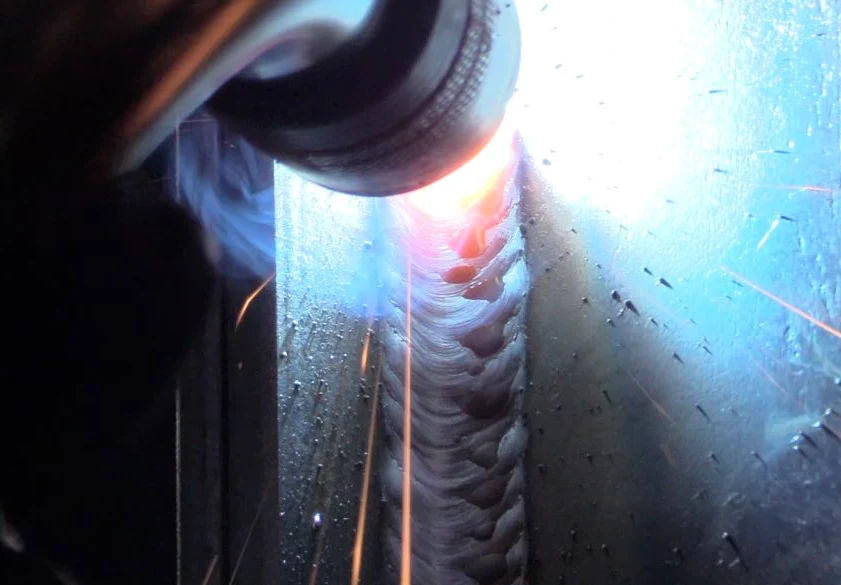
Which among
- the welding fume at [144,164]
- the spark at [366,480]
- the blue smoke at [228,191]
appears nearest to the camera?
the welding fume at [144,164]

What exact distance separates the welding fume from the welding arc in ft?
0.95

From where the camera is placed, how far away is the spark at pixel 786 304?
0.47 m

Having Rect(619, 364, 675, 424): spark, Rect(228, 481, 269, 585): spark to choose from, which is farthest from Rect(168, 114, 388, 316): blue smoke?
Rect(619, 364, 675, 424): spark

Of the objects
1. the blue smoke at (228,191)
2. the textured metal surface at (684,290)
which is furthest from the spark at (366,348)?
the blue smoke at (228,191)

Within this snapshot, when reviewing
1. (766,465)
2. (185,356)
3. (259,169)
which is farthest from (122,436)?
(766,465)

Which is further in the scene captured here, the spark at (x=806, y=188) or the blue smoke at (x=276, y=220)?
the spark at (x=806, y=188)

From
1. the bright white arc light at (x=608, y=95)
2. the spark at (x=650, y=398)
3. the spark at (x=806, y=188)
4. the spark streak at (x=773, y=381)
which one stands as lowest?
the spark at (x=650, y=398)

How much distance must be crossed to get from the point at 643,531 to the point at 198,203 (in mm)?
378

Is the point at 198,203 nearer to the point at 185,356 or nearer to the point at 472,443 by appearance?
the point at 185,356

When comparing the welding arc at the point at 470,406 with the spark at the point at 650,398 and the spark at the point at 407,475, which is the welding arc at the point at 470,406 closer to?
the spark at the point at 407,475

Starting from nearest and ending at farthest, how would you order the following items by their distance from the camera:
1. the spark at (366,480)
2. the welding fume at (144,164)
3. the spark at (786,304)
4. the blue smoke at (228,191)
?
1. the welding fume at (144,164)
2. the blue smoke at (228,191)
3. the spark at (786,304)
4. the spark at (366,480)

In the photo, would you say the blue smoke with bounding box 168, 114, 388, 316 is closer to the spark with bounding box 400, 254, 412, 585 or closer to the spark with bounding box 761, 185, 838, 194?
the spark with bounding box 400, 254, 412, 585

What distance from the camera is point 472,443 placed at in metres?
0.67

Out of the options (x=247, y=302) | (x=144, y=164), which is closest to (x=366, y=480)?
(x=247, y=302)
